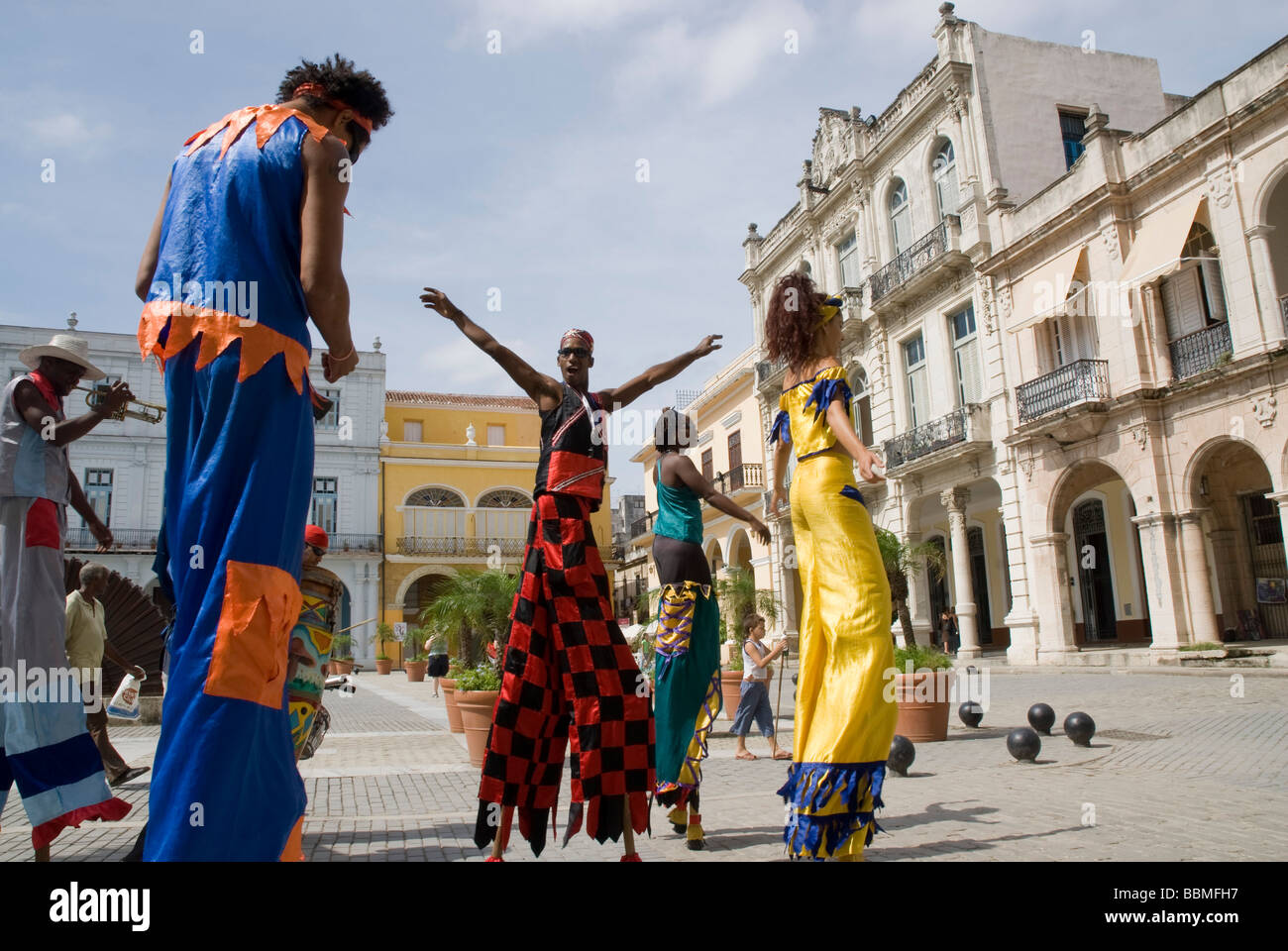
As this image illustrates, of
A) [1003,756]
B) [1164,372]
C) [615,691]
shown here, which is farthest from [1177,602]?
[615,691]

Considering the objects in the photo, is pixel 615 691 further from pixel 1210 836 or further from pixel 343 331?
pixel 1210 836

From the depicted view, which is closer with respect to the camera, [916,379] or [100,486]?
[916,379]

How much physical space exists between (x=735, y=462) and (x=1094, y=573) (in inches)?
507

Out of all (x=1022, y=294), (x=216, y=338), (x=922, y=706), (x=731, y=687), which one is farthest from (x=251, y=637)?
(x=1022, y=294)

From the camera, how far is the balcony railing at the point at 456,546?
134 ft

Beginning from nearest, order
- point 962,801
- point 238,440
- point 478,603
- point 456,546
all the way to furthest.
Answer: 1. point 238,440
2. point 962,801
3. point 478,603
4. point 456,546

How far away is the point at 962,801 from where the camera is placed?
15.8ft

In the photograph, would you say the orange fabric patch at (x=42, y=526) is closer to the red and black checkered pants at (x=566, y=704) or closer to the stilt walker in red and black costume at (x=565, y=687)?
the stilt walker in red and black costume at (x=565, y=687)

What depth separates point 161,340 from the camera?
200cm

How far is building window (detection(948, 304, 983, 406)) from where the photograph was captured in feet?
68.7

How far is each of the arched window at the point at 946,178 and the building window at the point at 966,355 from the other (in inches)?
99.6

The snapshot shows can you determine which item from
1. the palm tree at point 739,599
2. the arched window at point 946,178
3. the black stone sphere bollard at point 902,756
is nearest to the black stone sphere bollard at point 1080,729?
the black stone sphere bollard at point 902,756

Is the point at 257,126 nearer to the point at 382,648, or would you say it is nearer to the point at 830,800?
the point at 830,800
